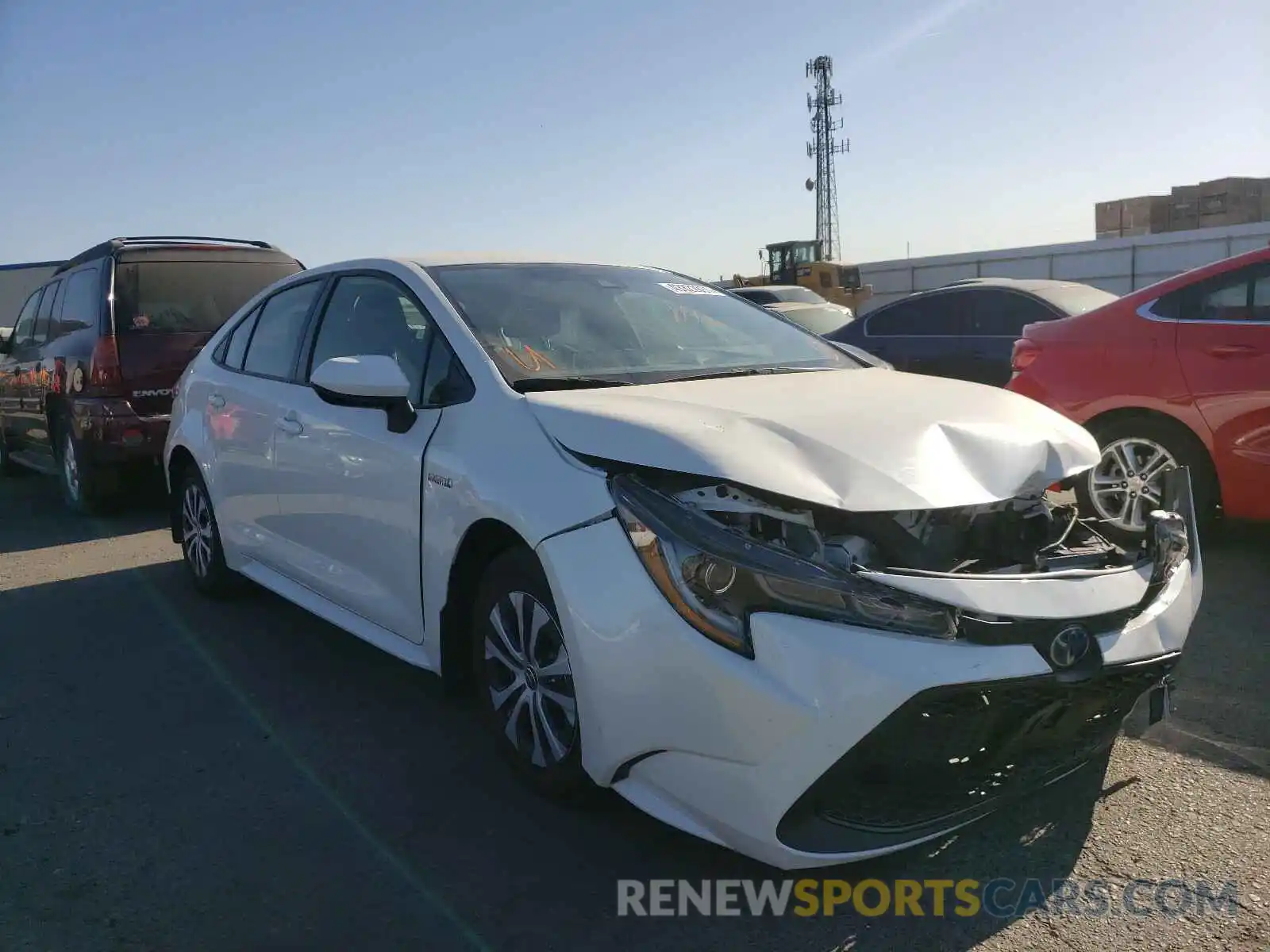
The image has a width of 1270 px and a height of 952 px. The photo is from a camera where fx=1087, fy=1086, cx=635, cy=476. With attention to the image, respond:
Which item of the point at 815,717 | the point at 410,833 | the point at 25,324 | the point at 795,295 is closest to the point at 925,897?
the point at 815,717

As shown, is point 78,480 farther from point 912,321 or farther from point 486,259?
point 912,321

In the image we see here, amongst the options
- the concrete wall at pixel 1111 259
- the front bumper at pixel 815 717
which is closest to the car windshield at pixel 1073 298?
the front bumper at pixel 815 717

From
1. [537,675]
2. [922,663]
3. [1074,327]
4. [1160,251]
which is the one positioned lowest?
[537,675]

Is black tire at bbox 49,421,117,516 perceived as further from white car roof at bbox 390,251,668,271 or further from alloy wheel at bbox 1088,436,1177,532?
alloy wheel at bbox 1088,436,1177,532

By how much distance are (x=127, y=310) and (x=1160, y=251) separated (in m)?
24.8

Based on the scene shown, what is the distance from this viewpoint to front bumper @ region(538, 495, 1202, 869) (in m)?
2.26

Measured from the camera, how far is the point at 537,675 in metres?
2.96

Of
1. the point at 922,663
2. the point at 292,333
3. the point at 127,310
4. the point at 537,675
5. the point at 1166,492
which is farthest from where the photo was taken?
the point at 127,310

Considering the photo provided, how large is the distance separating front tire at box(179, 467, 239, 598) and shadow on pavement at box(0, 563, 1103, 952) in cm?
98

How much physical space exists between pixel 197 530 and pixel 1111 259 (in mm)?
26144

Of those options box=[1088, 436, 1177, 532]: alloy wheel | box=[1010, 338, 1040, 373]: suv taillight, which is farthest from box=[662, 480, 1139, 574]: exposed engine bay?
box=[1010, 338, 1040, 373]: suv taillight

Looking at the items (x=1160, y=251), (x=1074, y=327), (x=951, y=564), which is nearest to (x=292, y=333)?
(x=951, y=564)

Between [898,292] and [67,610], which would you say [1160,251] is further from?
[67,610]

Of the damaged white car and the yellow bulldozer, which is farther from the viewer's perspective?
the yellow bulldozer
